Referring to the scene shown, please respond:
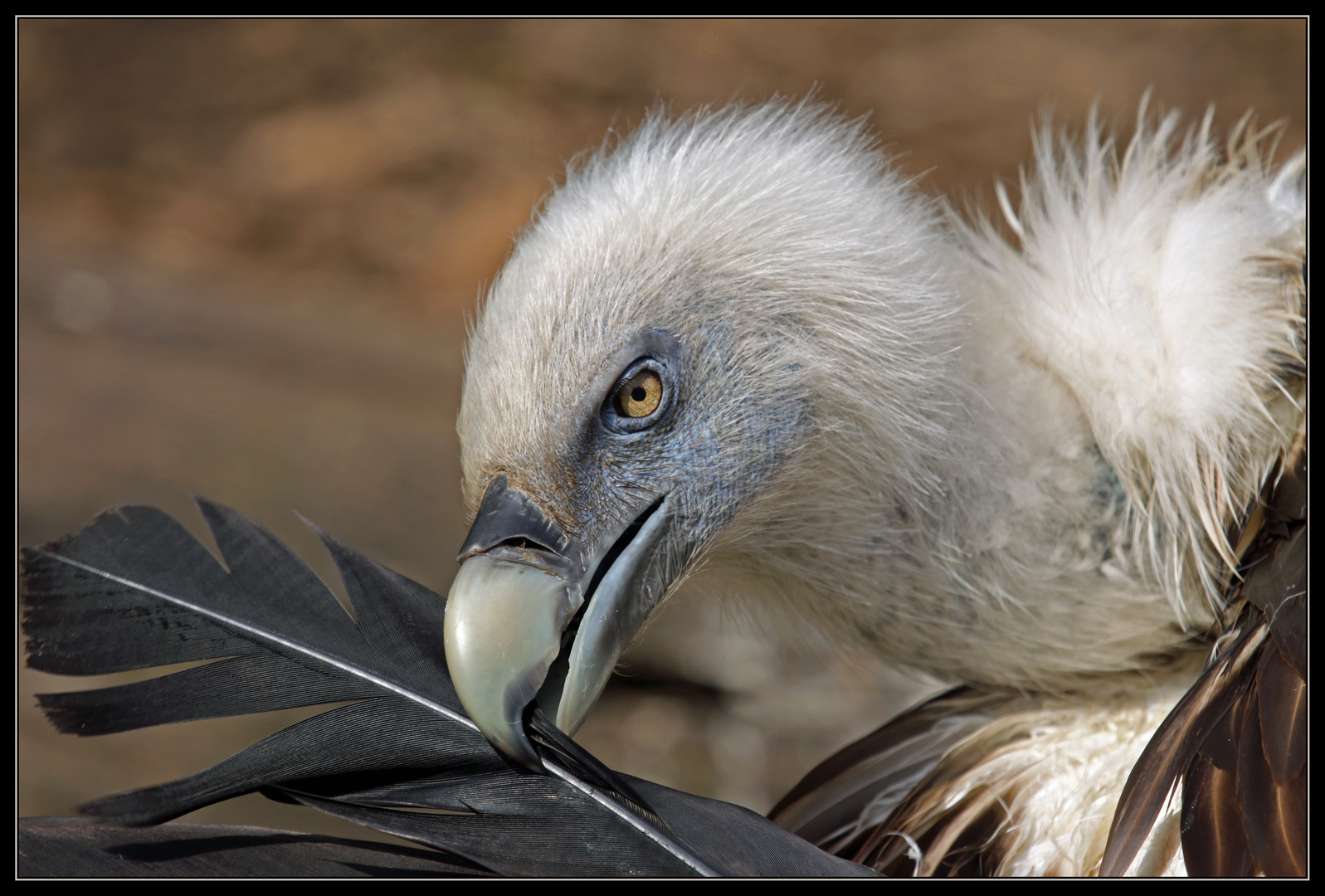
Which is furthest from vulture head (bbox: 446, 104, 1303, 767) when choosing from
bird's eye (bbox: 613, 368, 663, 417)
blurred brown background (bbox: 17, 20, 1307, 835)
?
blurred brown background (bbox: 17, 20, 1307, 835)

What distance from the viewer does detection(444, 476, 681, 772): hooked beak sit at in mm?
1177

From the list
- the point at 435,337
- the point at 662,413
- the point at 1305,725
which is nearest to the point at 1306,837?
the point at 1305,725

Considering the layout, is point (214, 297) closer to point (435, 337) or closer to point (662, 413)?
point (435, 337)

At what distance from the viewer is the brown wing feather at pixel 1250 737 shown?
1.16 m

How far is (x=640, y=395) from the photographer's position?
1.42 m

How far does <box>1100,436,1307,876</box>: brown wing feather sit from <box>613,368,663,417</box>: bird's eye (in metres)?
0.74

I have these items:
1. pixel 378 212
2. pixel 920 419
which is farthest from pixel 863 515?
pixel 378 212

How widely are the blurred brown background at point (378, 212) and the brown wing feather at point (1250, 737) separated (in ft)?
6.16

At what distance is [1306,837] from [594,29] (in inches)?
247

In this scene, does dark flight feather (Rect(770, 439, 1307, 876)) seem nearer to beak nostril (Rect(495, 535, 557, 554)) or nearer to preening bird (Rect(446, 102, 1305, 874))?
preening bird (Rect(446, 102, 1305, 874))

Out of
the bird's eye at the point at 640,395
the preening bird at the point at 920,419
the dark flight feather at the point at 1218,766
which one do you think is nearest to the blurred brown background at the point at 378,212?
the dark flight feather at the point at 1218,766

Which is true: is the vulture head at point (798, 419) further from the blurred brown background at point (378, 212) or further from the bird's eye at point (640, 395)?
the blurred brown background at point (378, 212)

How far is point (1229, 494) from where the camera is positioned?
1439mm

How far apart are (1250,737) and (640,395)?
812 millimetres
